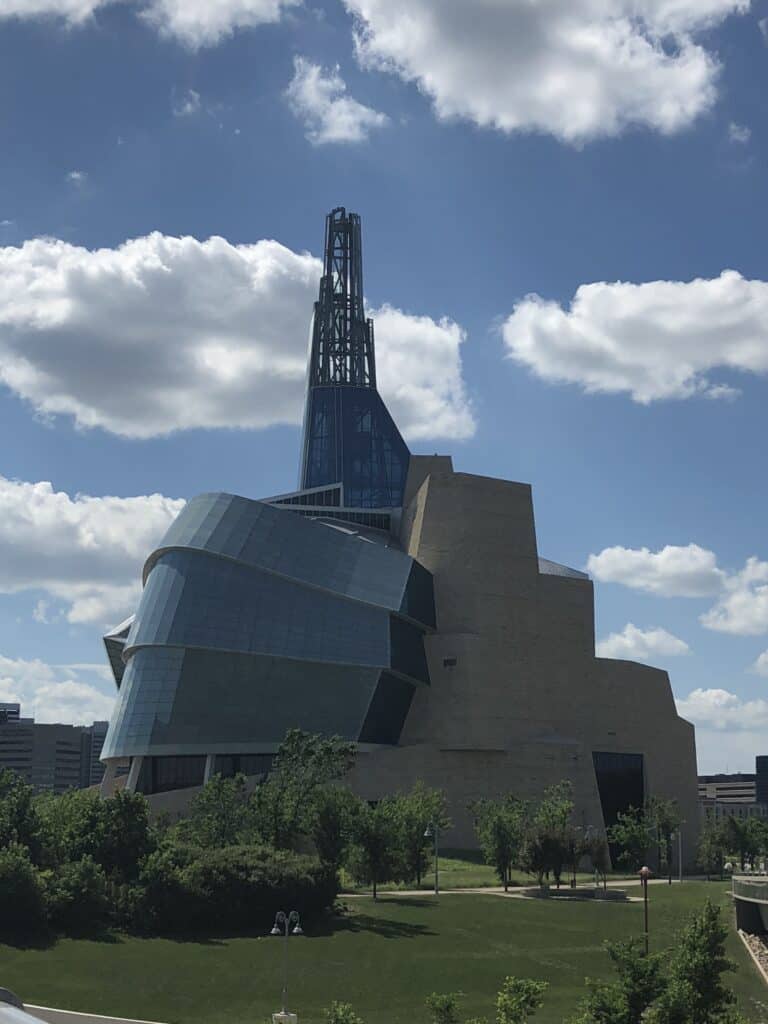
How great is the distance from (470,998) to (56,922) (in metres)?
21.3

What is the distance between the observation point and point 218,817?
81.6 metres

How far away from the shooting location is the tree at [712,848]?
108062mm

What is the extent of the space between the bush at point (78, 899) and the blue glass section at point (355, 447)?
8700 centimetres

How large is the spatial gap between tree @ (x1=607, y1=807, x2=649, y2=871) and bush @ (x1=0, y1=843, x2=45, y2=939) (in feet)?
162

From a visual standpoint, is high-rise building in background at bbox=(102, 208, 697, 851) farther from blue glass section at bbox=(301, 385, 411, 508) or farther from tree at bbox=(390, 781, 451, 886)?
blue glass section at bbox=(301, 385, 411, 508)

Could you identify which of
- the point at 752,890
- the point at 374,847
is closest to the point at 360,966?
the point at 752,890

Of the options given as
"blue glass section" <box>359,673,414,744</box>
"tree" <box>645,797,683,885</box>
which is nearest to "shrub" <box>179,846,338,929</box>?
"tree" <box>645,797,683,885</box>

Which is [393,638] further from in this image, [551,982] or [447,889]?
[551,982]

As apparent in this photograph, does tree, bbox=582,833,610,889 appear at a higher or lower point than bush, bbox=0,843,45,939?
higher

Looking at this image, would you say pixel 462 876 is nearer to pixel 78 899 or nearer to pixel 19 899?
pixel 78 899

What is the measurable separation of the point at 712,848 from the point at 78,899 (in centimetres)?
6258

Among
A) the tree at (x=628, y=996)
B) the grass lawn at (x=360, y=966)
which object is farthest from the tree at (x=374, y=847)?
the tree at (x=628, y=996)

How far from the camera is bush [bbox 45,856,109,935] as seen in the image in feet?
203

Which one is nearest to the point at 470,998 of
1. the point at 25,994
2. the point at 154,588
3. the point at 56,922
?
the point at 25,994
